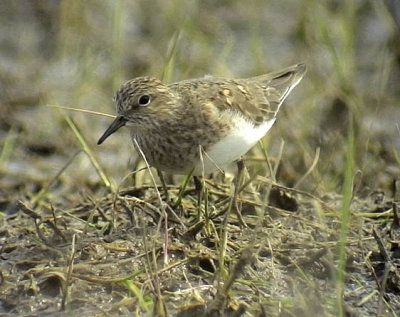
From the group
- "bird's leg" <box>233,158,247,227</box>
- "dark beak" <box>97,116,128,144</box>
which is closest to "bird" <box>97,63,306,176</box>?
"dark beak" <box>97,116,128,144</box>

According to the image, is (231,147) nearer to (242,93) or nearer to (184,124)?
(184,124)

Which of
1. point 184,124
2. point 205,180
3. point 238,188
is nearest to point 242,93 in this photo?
point 205,180

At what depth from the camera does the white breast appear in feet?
19.3

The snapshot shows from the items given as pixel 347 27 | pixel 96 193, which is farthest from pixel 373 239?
pixel 347 27

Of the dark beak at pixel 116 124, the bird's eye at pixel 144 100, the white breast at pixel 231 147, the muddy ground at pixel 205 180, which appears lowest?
the muddy ground at pixel 205 180

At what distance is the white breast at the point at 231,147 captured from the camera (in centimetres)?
589

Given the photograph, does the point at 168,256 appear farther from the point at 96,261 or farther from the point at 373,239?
the point at 373,239

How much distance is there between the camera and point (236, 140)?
6.04 metres

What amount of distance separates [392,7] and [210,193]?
1.59 m

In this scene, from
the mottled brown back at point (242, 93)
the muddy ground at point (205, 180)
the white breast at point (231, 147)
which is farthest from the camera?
Result: the mottled brown back at point (242, 93)

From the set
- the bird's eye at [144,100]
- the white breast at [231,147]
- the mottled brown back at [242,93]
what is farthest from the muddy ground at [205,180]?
the bird's eye at [144,100]

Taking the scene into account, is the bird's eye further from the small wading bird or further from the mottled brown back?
the mottled brown back

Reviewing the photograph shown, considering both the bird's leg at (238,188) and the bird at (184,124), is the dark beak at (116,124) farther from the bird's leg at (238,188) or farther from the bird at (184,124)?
the bird's leg at (238,188)

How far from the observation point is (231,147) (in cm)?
598
